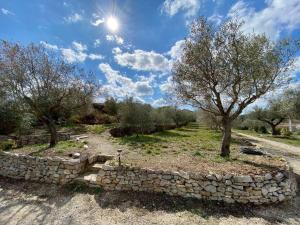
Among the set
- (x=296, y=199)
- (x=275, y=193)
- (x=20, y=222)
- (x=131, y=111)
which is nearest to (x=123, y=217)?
(x=20, y=222)

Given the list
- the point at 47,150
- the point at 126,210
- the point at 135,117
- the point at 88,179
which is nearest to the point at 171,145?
the point at 135,117

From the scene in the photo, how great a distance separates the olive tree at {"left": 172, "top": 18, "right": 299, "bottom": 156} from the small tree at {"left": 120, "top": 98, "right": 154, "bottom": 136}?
1101cm

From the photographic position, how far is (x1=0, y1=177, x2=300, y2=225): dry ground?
557cm

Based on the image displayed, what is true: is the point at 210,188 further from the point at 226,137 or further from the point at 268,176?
the point at 226,137

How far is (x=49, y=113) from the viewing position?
12086mm

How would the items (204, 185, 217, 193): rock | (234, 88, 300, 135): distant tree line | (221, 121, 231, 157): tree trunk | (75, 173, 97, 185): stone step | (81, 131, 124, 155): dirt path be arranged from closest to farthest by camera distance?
1. (204, 185, 217, 193): rock
2. (75, 173, 97, 185): stone step
3. (221, 121, 231, 157): tree trunk
4. (81, 131, 124, 155): dirt path
5. (234, 88, 300, 135): distant tree line

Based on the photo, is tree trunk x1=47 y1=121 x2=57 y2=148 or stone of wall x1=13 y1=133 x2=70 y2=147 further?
stone of wall x1=13 y1=133 x2=70 y2=147

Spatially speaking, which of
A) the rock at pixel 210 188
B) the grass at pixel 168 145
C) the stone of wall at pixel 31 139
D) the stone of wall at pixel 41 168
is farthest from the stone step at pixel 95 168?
the stone of wall at pixel 31 139

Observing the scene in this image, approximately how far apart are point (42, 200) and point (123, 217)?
3.72 m

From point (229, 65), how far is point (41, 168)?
1061cm

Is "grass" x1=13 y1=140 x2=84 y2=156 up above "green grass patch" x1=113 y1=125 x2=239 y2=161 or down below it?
below

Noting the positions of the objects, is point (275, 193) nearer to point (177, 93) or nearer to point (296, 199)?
point (296, 199)

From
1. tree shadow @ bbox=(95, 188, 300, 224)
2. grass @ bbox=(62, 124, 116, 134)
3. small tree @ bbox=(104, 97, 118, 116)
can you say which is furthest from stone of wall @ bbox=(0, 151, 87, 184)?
small tree @ bbox=(104, 97, 118, 116)

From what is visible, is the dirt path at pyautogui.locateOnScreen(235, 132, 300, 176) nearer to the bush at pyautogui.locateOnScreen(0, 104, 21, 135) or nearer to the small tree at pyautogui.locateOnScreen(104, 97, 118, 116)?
the bush at pyautogui.locateOnScreen(0, 104, 21, 135)
